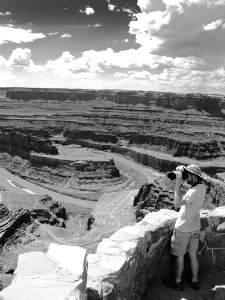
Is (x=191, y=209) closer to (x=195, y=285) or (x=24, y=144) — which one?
(x=195, y=285)

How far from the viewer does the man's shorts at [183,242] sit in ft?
22.5

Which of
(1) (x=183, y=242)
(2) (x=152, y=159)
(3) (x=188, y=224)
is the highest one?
(3) (x=188, y=224)

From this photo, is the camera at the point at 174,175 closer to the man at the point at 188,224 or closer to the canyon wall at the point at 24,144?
the man at the point at 188,224

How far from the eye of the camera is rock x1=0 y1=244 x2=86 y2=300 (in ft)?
13.0

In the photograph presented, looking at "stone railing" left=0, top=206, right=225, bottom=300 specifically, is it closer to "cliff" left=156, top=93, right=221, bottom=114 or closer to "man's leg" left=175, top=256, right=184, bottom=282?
"man's leg" left=175, top=256, right=184, bottom=282

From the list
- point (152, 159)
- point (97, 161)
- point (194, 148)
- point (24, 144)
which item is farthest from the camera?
point (24, 144)

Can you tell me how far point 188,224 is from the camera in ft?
22.4

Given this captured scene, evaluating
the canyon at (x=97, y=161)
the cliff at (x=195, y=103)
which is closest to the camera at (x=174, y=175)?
the canyon at (x=97, y=161)

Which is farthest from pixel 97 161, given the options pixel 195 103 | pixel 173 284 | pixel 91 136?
pixel 195 103

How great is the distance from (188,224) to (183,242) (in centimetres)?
35

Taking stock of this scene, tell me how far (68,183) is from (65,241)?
27212 millimetres

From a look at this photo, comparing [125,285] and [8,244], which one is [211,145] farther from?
[125,285]

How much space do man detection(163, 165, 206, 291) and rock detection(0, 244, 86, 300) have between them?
241cm

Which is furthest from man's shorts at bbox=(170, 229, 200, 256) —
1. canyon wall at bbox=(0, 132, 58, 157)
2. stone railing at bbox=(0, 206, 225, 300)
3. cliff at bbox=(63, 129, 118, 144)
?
cliff at bbox=(63, 129, 118, 144)
